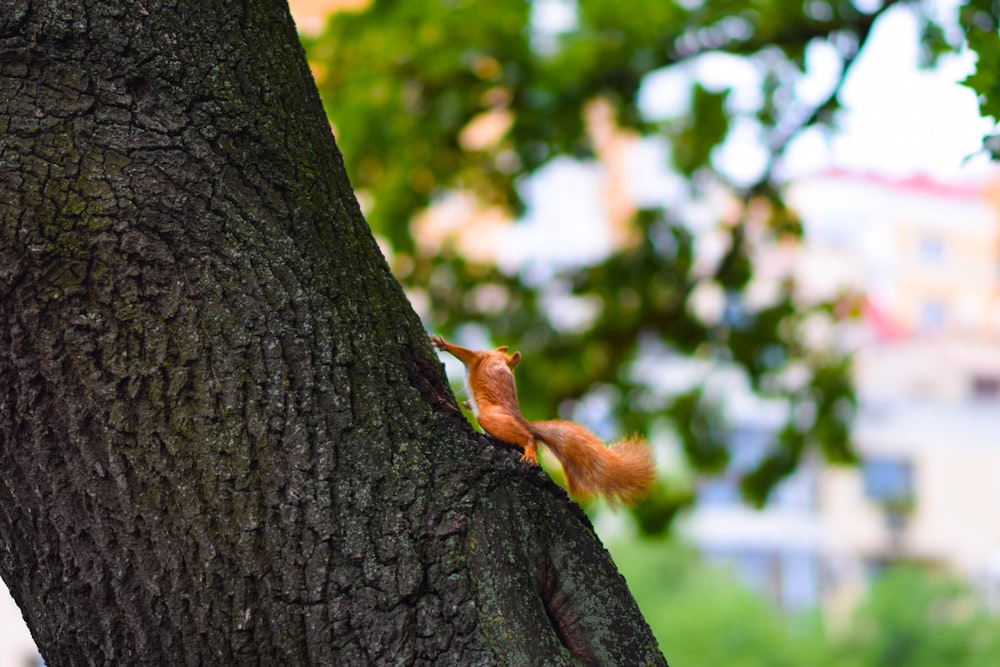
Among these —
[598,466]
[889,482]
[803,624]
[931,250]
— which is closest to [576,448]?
[598,466]

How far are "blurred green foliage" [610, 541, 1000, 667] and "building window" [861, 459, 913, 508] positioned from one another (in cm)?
611

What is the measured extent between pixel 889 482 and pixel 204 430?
118 feet

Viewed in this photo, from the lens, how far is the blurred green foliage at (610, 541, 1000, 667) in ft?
89.7

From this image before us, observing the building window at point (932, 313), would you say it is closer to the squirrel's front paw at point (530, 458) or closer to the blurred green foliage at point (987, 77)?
the blurred green foliage at point (987, 77)

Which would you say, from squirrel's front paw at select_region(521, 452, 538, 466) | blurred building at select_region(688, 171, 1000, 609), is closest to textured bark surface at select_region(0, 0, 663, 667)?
squirrel's front paw at select_region(521, 452, 538, 466)

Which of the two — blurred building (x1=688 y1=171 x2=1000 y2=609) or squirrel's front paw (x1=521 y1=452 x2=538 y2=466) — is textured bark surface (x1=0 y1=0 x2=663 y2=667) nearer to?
squirrel's front paw (x1=521 y1=452 x2=538 y2=466)

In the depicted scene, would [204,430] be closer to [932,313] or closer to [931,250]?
[931,250]

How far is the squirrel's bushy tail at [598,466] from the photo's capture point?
8.20 feet

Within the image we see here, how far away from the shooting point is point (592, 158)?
25.2 ft

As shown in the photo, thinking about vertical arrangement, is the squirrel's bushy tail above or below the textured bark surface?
above

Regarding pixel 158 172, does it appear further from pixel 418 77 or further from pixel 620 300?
pixel 620 300

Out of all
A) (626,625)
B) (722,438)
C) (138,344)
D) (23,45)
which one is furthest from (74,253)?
(722,438)

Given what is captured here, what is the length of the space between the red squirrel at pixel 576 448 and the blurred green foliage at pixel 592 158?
432 centimetres

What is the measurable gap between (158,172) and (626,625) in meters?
1.10
